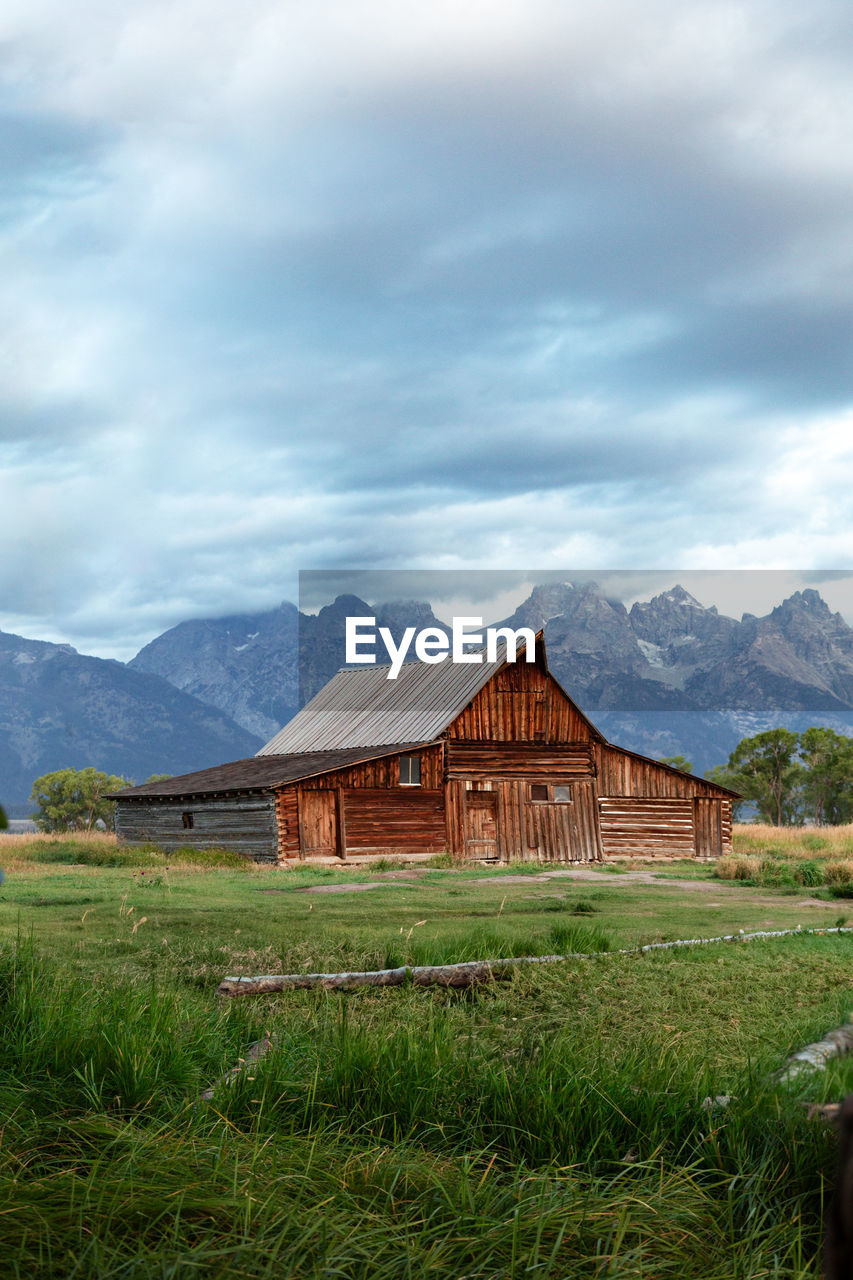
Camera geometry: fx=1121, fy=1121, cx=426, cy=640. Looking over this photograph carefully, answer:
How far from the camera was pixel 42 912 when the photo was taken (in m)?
16.7

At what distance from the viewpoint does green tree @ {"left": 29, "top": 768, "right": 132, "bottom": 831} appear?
87.4m

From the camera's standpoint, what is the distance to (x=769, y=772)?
90562 mm

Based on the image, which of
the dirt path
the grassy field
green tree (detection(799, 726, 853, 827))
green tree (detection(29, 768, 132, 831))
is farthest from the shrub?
green tree (detection(29, 768, 132, 831))

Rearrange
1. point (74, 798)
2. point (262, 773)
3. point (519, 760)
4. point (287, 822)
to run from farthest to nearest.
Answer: point (74, 798), point (519, 760), point (262, 773), point (287, 822)

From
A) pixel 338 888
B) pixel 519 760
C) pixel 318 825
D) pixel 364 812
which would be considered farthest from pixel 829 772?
pixel 338 888

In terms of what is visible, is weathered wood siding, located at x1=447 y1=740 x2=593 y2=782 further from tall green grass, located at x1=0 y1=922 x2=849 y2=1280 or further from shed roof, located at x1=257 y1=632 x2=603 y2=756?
tall green grass, located at x1=0 y1=922 x2=849 y2=1280

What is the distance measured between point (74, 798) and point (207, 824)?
53179 mm

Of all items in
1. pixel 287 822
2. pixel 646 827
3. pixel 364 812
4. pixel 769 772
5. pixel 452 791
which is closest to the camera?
pixel 287 822

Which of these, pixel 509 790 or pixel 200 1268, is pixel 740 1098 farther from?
pixel 509 790

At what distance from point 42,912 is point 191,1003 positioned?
965 cm

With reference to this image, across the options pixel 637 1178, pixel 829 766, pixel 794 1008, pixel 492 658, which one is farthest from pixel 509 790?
pixel 829 766

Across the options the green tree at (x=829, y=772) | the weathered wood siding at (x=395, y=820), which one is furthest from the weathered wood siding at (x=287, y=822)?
the green tree at (x=829, y=772)

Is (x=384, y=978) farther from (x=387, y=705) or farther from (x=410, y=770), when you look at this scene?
(x=387, y=705)

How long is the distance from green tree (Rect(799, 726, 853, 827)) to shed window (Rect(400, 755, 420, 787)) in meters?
58.0
